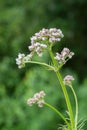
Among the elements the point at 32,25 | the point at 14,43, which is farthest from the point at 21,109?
the point at 32,25

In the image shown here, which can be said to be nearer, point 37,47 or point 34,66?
point 37,47

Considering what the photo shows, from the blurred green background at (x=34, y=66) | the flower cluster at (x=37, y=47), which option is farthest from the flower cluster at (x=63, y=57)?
the blurred green background at (x=34, y=66)

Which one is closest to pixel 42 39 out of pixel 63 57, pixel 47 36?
pixel 47 36

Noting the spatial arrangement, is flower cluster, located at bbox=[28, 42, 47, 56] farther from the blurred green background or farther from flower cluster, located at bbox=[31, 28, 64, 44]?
the blurred green background

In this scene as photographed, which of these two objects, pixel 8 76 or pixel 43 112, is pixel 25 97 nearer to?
pixel 43 112

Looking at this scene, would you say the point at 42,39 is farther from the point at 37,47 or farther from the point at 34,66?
the point at 34,66

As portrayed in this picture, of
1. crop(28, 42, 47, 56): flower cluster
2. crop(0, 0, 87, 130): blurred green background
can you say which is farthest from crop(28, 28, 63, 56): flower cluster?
crop(0, 0, 87, 130): blurred green background

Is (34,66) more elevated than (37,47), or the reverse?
(34,66)

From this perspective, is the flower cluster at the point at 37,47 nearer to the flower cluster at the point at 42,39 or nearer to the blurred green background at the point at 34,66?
the flower cluster at the point at 42,39
